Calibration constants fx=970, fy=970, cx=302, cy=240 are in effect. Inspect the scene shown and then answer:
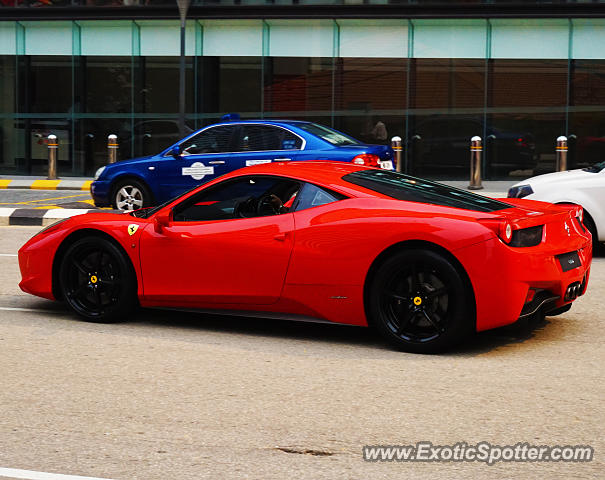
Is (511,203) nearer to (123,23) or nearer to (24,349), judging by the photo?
(24,349)

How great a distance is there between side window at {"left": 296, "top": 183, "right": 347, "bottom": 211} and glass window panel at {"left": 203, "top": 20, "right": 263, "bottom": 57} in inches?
652

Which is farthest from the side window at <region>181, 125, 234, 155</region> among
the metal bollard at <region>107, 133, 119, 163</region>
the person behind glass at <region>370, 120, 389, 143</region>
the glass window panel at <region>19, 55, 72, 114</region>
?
the glass window panel at <region>19, 55, 72, 114</region>

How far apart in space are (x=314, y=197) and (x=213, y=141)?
7373mm

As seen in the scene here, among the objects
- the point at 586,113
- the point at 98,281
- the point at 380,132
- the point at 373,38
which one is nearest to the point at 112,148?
the point at 380,132

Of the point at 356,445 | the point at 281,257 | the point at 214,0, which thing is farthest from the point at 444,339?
the point at 214,0

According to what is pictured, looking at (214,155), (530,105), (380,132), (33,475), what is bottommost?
(33,475)

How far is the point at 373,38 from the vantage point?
878 inches

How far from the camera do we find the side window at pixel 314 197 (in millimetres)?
6531

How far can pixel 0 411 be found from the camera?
4938mm

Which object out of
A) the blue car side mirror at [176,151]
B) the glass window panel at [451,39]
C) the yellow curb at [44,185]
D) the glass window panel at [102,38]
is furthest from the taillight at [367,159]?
the glass window panel at [102,38]

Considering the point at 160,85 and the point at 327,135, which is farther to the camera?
the point at 160,85

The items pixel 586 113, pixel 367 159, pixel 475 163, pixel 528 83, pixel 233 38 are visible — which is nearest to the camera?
pixel 367 159

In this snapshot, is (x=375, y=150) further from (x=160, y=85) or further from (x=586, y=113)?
(x=160, y=85)

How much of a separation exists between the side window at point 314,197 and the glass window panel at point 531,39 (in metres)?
16.2
